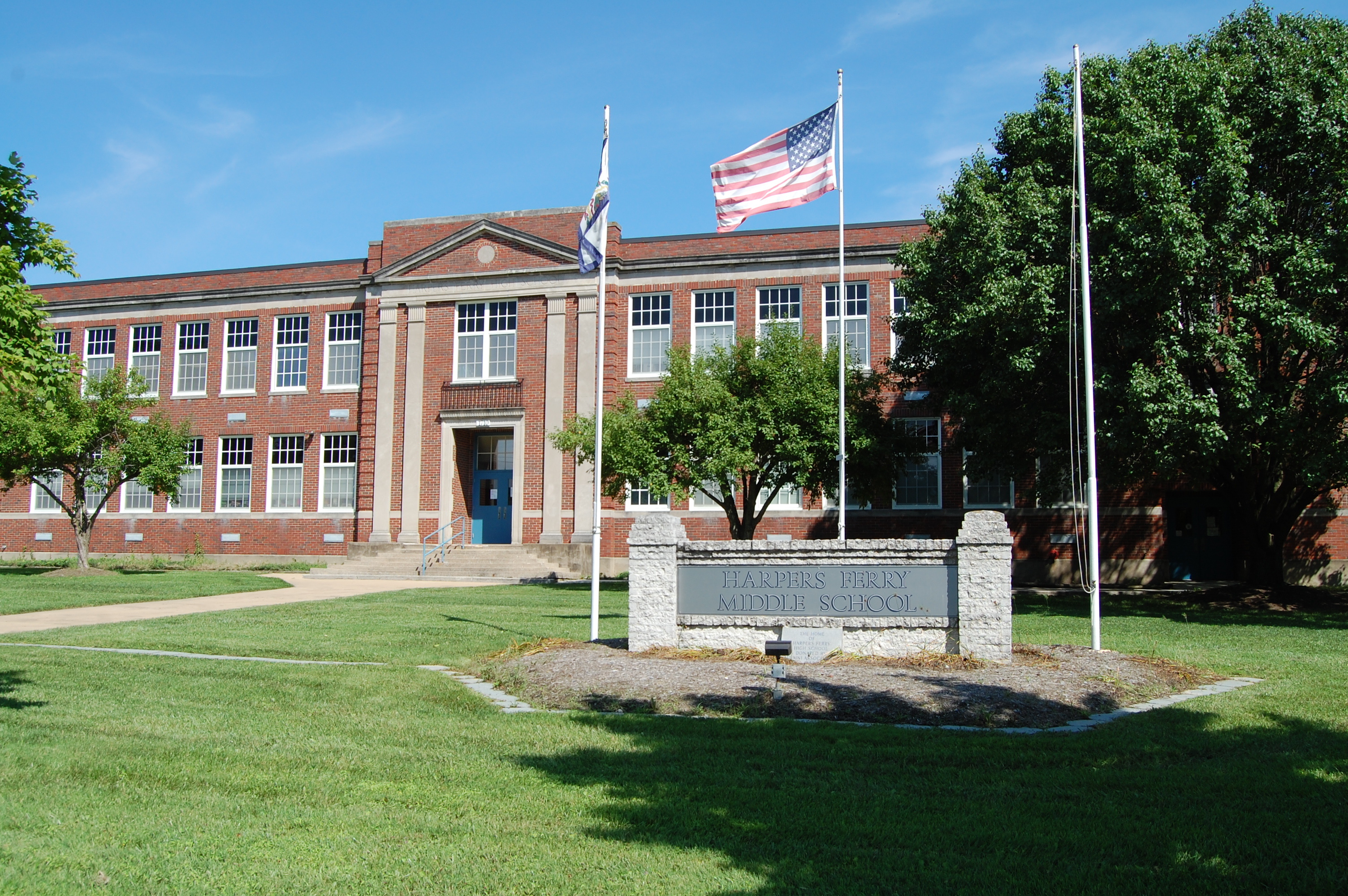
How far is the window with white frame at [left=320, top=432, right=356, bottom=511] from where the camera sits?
3359 cm

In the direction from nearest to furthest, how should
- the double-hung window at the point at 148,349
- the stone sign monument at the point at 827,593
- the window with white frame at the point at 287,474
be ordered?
the stone sign monument at the point at 827,593 < the window with white frame at the point at 287,474 < the double-hung window at the point at 148,349

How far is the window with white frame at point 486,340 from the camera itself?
106ft

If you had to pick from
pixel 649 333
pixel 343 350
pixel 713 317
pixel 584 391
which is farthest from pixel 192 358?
pixel 713 317

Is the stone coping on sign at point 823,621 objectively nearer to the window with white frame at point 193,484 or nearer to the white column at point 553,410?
the white column at point 553,410

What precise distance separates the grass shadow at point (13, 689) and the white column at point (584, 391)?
1931 centimetres

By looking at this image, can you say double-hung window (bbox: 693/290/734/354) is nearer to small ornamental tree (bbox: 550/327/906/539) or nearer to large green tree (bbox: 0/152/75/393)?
small ornamental tree (bbox: 550/327/906/539)

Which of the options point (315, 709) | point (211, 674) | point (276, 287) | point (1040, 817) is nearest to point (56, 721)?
point (315, 709)

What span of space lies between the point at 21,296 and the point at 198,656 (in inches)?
212

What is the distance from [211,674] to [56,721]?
2602mm

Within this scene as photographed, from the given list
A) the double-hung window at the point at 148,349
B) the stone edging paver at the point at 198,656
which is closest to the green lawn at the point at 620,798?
the stone edging paver at the point at 198,656

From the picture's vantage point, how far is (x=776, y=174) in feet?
60.2

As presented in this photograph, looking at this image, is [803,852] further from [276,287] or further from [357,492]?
[276,287]

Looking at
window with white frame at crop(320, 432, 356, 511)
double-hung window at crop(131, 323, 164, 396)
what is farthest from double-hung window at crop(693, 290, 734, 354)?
double-hung window at crop(131, 323, 164, 396)

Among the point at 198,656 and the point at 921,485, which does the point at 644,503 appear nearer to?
the point at 921,485
